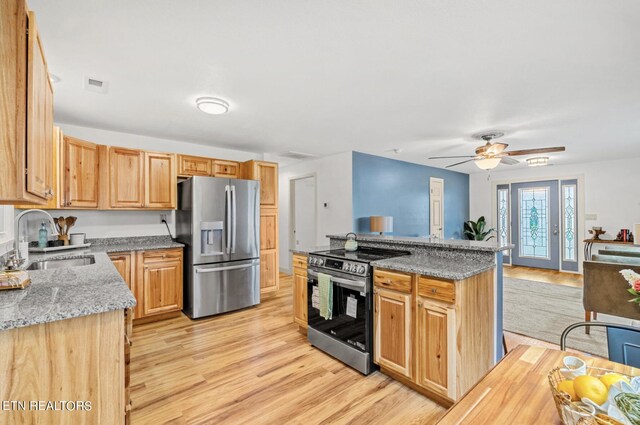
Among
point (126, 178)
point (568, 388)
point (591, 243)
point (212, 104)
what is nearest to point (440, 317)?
point (568, 388)

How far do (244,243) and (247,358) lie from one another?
1657 millimetres

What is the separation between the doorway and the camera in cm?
641

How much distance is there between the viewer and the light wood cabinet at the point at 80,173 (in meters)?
3.16

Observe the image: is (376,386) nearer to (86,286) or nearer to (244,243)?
(86,286)

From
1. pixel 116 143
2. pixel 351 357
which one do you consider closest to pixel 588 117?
pixel 351 357

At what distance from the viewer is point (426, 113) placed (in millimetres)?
3191

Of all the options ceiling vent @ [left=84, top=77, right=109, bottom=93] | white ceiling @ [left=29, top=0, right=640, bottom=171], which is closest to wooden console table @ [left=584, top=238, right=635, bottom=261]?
white ceiling @ [left=29, top=0, right=640, bottom=171]

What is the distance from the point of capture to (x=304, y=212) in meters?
6.09

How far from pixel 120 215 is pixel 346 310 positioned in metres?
3.32

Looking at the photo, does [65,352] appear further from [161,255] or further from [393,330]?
[161,255]

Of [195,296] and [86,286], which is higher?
[86,286]

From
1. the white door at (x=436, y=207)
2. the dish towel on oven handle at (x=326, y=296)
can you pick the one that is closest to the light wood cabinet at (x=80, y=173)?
the dish towel on oven handle at (x=326, y=296)

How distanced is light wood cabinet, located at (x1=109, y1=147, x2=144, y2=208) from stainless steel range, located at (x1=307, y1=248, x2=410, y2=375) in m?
2.45

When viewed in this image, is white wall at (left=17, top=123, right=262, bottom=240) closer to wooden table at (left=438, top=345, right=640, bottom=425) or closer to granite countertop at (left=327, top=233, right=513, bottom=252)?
granite countertop at (left=327, top=233, right=513, bottom=252)
